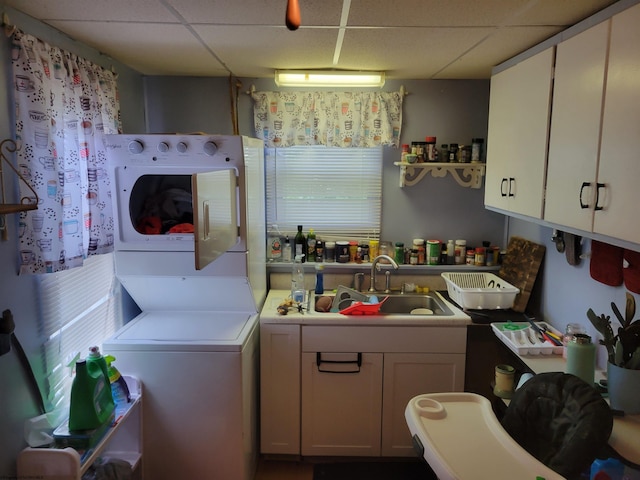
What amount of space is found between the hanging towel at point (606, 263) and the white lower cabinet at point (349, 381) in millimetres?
702

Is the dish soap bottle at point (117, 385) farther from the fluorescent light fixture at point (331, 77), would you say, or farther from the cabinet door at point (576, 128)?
the cabinet door at point (576, 128)

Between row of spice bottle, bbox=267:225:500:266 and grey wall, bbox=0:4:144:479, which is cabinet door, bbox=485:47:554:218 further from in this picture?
grey wall, bbox=0:4:144:479

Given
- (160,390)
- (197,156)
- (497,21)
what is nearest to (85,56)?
(197,156)

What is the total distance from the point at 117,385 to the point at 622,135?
6.95ft

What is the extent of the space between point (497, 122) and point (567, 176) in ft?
2.45

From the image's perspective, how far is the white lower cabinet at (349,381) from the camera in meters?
2.46

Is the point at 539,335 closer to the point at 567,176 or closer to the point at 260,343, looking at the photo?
the point at 567,176

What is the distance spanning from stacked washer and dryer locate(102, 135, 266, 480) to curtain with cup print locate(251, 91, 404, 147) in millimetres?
558

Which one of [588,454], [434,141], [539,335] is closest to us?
[588,454]

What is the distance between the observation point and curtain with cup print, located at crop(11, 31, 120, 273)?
1.64m

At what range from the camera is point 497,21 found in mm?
1735

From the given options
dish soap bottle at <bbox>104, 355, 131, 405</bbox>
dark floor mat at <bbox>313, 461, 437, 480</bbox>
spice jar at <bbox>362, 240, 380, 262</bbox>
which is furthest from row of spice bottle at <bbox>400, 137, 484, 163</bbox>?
dish soap bottle at <bbox>104, 355, 131, 405</bbox>

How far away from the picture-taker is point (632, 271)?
5.93 feet

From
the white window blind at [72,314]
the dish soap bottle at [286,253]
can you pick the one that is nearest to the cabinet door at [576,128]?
the dish soap bottle at [286,253]
